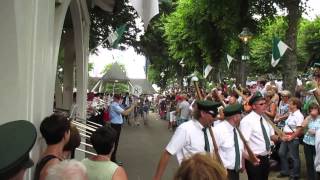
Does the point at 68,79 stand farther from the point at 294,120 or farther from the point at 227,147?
the point at 227,147

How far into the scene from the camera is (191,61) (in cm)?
3412

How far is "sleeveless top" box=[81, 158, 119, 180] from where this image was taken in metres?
4.39

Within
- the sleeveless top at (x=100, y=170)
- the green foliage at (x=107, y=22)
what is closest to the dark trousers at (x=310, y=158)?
the sleeveless top at (x=100, y=170)

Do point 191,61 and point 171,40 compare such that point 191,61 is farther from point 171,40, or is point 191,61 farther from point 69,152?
point 69,152

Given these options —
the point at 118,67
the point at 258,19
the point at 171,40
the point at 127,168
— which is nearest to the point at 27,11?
the point at 127,168

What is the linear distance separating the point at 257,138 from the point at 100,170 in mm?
4223

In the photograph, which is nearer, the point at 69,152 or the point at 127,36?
the point at 69,152

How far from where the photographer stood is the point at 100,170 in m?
4.44

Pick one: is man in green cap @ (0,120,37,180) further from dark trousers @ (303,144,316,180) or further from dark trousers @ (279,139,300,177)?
dark trousers @ (279,139,300,177)

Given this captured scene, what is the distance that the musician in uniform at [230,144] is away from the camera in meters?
7.25

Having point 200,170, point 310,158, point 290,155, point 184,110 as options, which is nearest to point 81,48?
point 290,155

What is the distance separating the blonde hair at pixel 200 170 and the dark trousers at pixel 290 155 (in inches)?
342

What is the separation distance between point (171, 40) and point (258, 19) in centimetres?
909

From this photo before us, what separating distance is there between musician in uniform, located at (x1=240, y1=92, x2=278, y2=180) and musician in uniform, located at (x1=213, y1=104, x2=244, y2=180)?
685 millimetres
